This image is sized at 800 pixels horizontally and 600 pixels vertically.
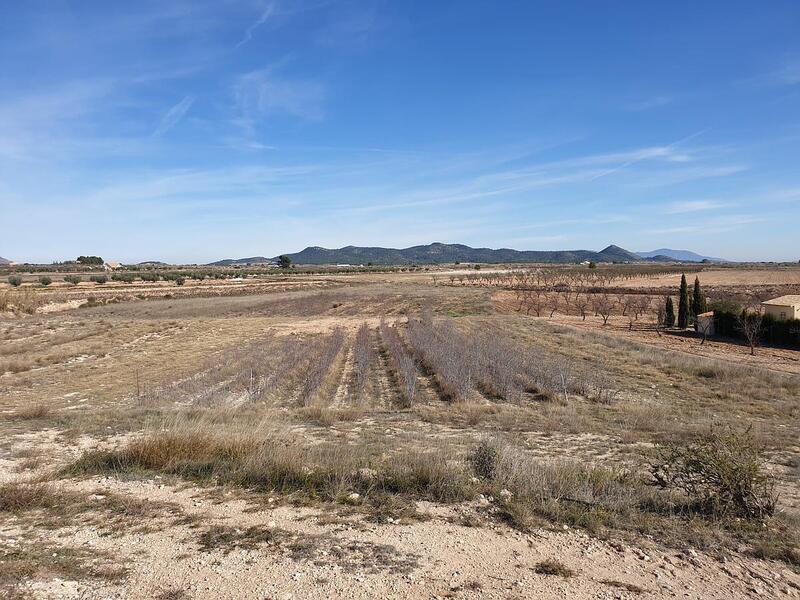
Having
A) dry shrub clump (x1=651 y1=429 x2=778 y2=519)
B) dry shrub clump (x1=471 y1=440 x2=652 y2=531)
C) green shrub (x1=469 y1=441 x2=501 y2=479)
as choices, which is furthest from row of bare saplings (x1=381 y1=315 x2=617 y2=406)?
dry shrub clump (x1=651 y1=429 x2=778 y2=519)

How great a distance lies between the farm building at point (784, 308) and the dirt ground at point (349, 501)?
13.7m

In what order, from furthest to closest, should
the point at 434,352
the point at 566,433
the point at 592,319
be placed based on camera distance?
the point at 592,319 < the point at 434,352 < the point at 566,433

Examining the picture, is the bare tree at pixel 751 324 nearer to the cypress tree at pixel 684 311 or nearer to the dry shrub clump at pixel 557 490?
the cypress tree at pixel 684 311

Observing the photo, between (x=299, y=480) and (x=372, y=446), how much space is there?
92.1 inches

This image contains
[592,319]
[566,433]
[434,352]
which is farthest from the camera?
[592,319]

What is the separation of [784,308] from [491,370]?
77.5 feet

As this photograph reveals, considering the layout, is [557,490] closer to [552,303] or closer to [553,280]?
[552,303]

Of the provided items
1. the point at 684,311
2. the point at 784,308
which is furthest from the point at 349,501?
the point at 684,311

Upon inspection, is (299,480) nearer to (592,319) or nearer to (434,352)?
(434,352)

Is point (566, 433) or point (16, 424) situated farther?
point (566, 433)

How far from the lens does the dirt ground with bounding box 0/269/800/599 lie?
4.18 m

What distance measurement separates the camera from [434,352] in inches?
826

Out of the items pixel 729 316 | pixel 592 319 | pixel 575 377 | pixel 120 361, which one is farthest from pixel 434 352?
pixel 592 319

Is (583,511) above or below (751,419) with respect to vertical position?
above
